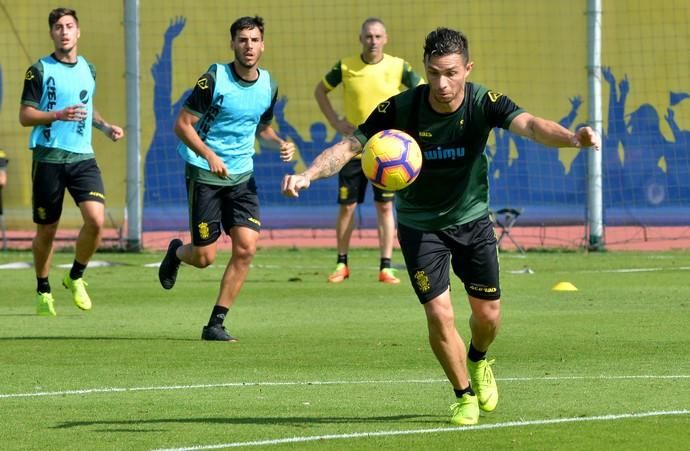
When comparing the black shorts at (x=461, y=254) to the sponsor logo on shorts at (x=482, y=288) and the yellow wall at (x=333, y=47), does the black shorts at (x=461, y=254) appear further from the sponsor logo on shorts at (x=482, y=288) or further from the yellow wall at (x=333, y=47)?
the yellow wall at (x=333, y=47)

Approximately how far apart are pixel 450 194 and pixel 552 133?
76 cm

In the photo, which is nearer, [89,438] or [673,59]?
[89,438]

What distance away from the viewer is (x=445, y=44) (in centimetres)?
→ 758

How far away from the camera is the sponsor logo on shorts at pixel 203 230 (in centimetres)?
1175

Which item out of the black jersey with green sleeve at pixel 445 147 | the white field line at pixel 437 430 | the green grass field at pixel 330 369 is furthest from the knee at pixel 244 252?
the white field line at pixel 437 430

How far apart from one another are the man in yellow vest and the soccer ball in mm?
8474

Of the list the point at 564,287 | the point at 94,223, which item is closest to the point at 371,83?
the point at 564,287

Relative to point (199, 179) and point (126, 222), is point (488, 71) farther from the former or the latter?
point (199, 179)

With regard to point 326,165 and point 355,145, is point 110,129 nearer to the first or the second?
point 355,145

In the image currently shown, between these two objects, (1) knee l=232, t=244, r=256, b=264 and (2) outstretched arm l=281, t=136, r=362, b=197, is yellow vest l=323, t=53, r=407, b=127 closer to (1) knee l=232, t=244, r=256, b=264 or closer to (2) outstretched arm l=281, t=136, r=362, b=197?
(1) knee l=232, t=244, r=256, b=264

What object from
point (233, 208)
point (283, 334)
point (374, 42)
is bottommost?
point (283, 334)

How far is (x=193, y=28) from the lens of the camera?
75.3 ft

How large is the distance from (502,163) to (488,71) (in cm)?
138

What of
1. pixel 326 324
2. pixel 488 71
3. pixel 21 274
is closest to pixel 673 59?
pixel 488 71
